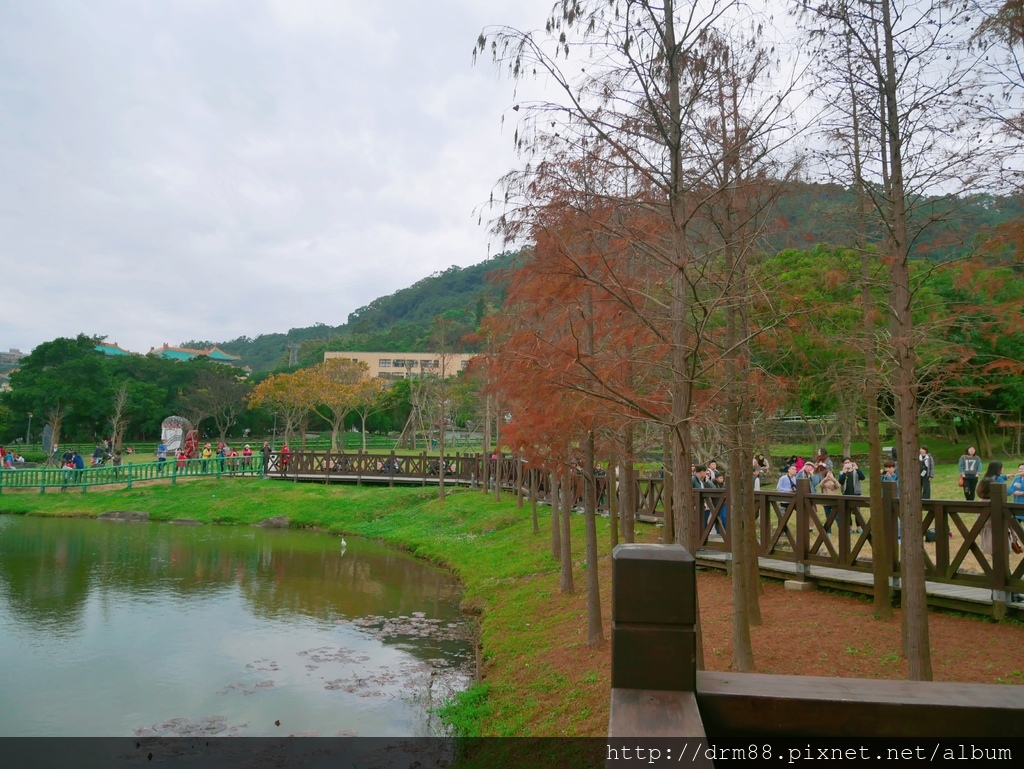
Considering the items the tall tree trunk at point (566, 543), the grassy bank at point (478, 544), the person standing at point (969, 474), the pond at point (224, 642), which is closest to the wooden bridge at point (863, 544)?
the person standing at point (969, 474)

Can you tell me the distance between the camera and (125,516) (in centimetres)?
2766

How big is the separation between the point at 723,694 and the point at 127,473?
34850mm

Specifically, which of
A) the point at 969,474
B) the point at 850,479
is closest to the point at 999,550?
the point at 850,479

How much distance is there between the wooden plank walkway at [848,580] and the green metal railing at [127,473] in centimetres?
2673

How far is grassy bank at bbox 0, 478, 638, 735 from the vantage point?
7.75 meters

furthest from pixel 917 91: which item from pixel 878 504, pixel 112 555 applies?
pixel 112 555

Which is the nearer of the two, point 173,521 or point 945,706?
point 945,706

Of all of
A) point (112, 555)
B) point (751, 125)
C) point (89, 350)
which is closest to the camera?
point (751, 125)

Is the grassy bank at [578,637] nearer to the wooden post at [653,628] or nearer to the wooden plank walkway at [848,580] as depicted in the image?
the wooden plank walkway at [848,580]

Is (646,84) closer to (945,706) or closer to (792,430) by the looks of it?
(945,706)

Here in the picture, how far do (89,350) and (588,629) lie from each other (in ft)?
148

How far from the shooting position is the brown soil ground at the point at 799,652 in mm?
6438

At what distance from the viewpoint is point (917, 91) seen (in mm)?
5508

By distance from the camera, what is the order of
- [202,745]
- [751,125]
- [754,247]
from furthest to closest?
[202,745]
[754,247]
[751,125]
